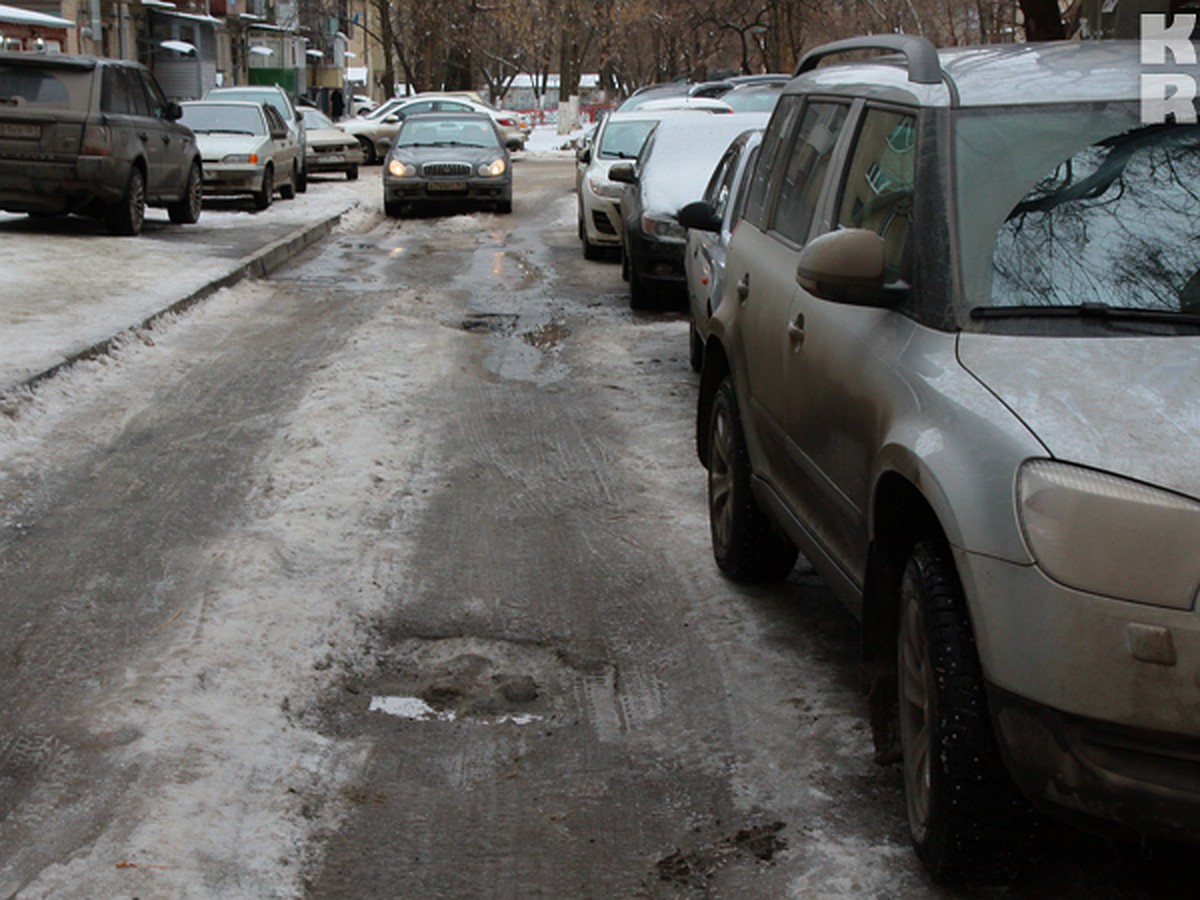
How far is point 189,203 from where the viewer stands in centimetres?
2017

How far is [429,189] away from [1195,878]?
67.5 feet

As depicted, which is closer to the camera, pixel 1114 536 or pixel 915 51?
pixel 1114 536

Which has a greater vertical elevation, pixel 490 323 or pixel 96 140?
pixel 96 140

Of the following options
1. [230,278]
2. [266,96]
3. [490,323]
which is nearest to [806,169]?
[490,323]

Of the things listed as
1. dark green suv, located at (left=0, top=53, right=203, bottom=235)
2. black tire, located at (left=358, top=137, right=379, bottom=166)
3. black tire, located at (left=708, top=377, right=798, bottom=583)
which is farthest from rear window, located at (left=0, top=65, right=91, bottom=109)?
black tire, located at (left=358, top=137, right=379, bottom=166)

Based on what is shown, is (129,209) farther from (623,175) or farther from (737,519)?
(737,519)

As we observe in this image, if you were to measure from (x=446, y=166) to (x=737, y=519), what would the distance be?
18.3 meters

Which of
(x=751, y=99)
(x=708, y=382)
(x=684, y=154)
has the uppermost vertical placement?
(x=751, y=99)

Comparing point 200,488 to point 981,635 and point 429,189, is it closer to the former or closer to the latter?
point 981,635

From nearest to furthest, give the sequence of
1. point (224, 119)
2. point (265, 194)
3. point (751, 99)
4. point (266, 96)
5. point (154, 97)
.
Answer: point (154, 97) → point (265, 194) → point (224, 119) → point (751, 99) → point (266, 96)

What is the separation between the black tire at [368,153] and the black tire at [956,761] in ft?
117

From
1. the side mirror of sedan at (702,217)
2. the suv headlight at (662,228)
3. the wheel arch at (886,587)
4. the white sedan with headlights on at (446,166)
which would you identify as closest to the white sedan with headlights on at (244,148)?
the white sedan with headlights on at (446,166)

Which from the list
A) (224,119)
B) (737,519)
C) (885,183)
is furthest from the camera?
(224,119)

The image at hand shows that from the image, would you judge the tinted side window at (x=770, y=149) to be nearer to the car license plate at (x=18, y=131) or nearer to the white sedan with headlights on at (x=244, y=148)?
the car license plate at (x=18, y=131)
